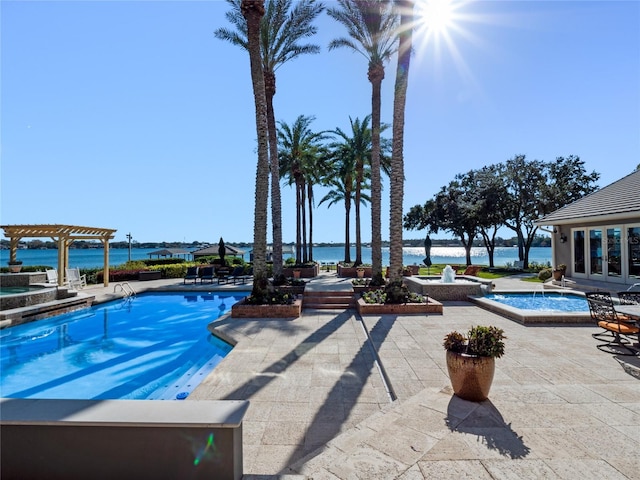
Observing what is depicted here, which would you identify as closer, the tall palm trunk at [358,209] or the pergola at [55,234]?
the pergola at [55,234]

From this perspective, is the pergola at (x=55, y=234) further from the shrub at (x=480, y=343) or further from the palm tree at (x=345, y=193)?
the shrub at (x=480, y=343)

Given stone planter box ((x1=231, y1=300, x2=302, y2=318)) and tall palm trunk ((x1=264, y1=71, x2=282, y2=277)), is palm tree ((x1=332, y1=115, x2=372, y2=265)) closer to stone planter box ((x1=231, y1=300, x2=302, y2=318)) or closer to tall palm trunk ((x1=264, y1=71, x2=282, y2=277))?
tall palm trunk ((x1=264, y1=71, x2=282, y2=277))

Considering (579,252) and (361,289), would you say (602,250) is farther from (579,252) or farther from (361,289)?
(361,289)

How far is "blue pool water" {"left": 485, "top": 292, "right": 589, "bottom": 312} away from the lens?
38.6 ft

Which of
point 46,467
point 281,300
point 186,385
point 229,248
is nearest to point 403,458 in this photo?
point 46,467

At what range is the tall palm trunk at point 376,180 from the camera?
45.5ft

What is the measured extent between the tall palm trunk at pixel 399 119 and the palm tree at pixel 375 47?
2.21 m

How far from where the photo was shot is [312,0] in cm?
1424

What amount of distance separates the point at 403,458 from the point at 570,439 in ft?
6.26

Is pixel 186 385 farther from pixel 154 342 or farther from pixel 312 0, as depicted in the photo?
pixel 312 0

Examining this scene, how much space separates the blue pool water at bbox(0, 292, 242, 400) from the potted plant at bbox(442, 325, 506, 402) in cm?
487

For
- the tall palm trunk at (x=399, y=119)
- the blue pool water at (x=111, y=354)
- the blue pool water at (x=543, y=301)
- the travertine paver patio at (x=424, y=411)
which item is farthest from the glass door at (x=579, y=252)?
the blue pool water at (x=111, y=354)

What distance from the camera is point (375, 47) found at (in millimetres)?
14211

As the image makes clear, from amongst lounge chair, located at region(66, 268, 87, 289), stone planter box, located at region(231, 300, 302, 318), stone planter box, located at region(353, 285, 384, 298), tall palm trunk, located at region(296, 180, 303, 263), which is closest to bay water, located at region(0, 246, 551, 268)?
tall palm trunk, located at region(296, 180, 303, 263)
